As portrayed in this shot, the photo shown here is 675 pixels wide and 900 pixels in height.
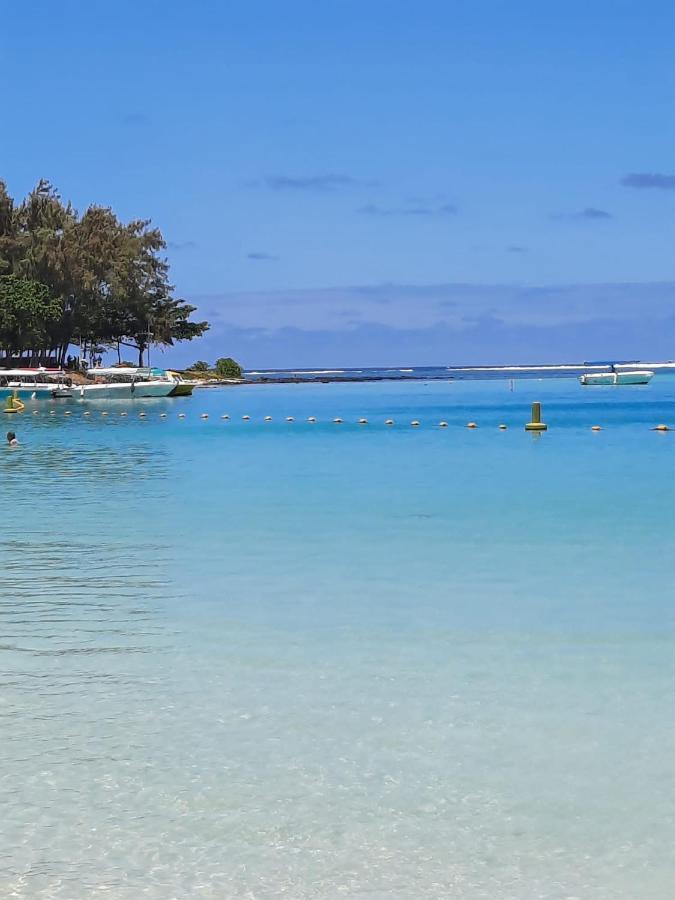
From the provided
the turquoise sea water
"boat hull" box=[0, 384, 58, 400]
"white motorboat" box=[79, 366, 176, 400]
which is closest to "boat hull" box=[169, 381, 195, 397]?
"white motorboat" box=[79, 366, 176, 400]

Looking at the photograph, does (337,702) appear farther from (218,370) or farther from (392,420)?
(218,370)

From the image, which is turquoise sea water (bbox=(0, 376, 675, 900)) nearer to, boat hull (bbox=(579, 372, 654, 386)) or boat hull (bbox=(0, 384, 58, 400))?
boat hull (bbox=(0, 384, 58, 400))

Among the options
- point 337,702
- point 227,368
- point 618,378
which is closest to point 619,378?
point 618,378

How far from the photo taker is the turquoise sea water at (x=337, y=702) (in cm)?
595

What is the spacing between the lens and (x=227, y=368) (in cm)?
14638

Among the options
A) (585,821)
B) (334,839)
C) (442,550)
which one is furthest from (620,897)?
(442,550)

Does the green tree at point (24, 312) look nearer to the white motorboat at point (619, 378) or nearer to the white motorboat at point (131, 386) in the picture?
the white motorboat at point (131, 386)

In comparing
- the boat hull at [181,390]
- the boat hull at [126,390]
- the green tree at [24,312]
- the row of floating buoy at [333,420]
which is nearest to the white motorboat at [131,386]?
the boat hull at [126,390]

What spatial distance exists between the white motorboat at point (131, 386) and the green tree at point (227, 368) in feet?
160

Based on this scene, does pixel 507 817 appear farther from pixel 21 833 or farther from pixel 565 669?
pixel 565 669

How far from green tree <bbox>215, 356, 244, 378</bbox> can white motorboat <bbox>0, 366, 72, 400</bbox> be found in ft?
149

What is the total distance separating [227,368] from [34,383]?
5414cm

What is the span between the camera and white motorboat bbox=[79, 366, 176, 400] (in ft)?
285

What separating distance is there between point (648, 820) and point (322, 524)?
42.9 feet
